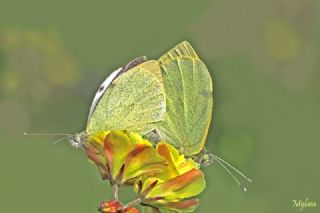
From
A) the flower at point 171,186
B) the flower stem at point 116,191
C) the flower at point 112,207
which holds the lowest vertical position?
the flower at point 171,186

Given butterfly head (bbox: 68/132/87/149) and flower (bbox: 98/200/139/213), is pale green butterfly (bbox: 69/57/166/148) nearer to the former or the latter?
butterfly head (bbox: 68/132/87/149)

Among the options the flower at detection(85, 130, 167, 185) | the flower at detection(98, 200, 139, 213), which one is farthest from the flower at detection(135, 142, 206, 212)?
the flower at detection(98, 200, 139, 213)

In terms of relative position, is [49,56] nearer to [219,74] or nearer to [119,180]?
[219,74]

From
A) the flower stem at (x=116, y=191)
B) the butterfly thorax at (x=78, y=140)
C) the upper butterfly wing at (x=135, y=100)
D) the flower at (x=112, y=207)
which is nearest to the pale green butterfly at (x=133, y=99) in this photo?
the upper butterfly wing at (x=135, y=100)

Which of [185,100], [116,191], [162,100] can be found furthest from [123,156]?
[185,100]

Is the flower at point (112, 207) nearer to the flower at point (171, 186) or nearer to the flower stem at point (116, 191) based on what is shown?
the flower stem at point (116, 191)

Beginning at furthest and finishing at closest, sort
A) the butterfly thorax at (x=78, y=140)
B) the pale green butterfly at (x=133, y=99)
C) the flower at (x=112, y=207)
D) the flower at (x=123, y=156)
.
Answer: the pale green butterfly at (x=133, y=99)
the butterfly thorax at (x=78, y=140)
the flower at (x=123, y=156)
the flower at (x=112, y=207)

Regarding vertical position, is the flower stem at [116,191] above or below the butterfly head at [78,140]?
below
